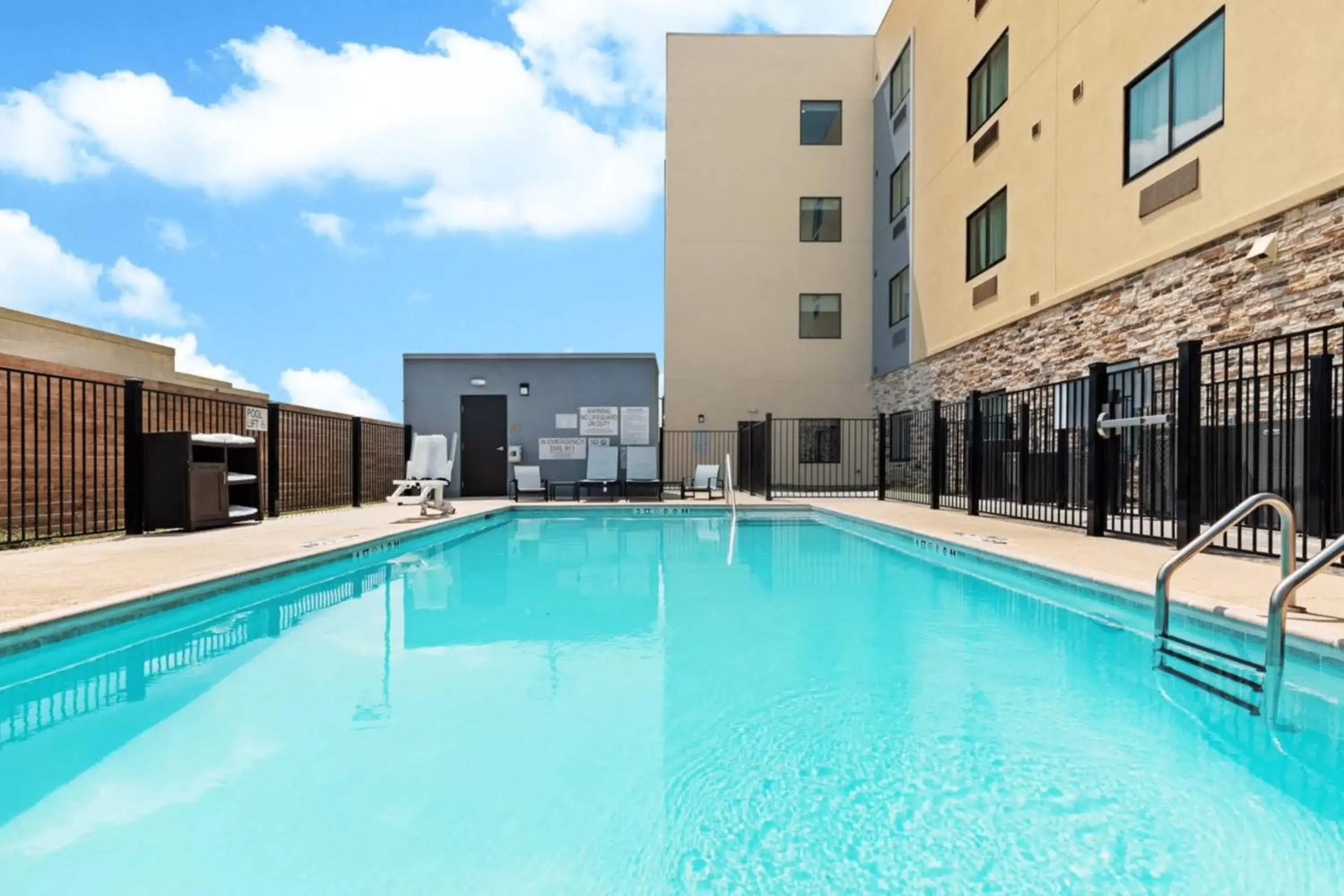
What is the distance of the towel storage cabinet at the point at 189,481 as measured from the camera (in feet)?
25.4

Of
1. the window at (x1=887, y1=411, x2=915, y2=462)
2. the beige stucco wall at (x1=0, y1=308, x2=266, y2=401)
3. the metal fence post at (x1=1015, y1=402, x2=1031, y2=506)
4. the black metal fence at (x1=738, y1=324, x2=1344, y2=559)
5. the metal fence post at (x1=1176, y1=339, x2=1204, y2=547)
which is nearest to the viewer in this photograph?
the black metal fence at (x1=738, y1=324, x2=1344, y2=559)

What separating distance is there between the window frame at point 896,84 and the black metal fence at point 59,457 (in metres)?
16.2

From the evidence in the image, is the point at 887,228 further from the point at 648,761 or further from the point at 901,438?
the point at 648,761

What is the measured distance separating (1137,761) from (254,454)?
31.8 feet

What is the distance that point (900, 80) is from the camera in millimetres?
17125

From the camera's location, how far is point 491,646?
400 centimetres

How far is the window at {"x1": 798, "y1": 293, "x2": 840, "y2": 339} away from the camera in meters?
18.9

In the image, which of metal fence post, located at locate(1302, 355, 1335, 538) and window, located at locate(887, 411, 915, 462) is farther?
window, located at locate(887, 411, 915, 462)

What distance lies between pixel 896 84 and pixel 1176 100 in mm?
10382

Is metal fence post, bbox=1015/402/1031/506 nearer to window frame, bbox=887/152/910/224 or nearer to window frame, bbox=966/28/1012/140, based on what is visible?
window frame, bbox=966/28/1012/140

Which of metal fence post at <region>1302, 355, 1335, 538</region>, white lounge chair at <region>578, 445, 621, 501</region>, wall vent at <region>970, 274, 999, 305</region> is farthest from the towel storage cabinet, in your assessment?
wall vent at <region>970, 274, 999, 305</region>

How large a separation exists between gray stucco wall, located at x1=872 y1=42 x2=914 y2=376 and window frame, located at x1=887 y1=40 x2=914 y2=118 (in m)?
0.03

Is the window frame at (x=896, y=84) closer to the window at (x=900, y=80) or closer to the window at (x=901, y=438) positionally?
the window at (x=900, y=80)

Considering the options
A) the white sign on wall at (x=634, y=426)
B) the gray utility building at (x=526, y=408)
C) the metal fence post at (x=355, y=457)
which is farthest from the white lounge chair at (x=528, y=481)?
the metal fence post at (x=355, y=457)
